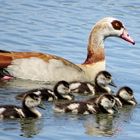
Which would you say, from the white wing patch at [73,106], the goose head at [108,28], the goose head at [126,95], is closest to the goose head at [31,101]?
the white wing patch at [73,106]

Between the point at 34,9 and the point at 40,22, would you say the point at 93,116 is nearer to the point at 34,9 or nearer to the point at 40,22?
the point at 40,22

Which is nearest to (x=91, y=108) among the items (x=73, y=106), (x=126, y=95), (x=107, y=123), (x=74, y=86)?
(x=73, y=106)

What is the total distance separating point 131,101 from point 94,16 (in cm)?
736

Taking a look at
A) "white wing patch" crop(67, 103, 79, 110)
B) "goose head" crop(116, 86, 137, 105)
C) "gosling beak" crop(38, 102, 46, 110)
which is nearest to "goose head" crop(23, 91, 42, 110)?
"gosling beak" crop(38, 102, 46, 110)

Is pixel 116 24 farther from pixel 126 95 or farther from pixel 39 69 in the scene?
pixel 126 95

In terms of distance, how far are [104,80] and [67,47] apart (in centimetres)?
277

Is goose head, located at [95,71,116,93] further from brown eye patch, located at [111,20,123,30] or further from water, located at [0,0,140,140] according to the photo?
brown eye patch, located at [111,20,123,30]

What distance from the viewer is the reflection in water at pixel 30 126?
12.1 m

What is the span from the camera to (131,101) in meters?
14.1

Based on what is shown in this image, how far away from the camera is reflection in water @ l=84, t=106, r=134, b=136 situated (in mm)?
12500

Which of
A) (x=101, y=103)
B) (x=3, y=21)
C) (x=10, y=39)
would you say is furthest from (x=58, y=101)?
(x=3, y=21)

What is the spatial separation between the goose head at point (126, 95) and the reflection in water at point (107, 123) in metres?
0.11

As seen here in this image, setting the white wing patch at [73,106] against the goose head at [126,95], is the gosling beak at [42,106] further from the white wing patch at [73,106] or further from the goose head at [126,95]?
the goose head at [126,95]

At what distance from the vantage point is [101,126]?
12.8 meters
